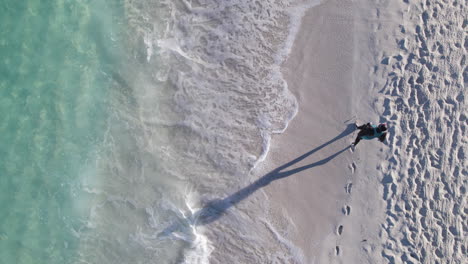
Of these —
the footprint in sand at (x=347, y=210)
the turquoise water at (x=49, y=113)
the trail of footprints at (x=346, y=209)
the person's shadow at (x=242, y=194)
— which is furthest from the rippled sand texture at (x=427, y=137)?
the turquoise water at (x=49, y=113)

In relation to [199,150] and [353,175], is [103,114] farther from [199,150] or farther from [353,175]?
[353,175]

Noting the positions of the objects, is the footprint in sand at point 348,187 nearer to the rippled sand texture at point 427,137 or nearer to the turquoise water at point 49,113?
the rippled sand texture at point 427,137

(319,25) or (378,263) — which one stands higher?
(319,25)

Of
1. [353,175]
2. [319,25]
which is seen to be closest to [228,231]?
[353,175]

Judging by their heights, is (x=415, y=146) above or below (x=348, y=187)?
above

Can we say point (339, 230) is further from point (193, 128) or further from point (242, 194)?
point (193, 128)

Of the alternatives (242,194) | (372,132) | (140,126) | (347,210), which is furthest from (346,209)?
(140,126)
